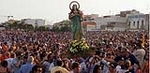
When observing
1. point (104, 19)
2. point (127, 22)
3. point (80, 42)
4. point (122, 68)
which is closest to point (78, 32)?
point (80, 42)

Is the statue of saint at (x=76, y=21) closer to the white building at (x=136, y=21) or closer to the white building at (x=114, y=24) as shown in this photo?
the white building at (x=136, y=21)

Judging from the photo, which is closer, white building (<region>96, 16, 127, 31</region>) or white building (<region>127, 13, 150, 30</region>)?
white building (<region>127, 13, 150, 30</region>)

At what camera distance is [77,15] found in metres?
18.9

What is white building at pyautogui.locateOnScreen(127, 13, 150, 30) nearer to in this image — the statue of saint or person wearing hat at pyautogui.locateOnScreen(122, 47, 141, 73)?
the statue of saint

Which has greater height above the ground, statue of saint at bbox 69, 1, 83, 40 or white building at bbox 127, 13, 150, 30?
statue of saint at bbox 69, 1, 83, 40

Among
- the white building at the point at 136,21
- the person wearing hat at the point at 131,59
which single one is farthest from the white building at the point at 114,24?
the person wearing hat at the point at 131,59

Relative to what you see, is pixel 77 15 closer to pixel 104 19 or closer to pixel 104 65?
pixel 104 65

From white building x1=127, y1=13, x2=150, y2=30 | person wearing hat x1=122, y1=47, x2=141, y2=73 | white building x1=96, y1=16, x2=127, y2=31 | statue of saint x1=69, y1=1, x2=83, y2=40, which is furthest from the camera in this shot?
white building x1=96, y1=16, x2=127, y2=31

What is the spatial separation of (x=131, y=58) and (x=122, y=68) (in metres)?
0.88

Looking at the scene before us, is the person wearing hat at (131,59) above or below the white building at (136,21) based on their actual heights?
above

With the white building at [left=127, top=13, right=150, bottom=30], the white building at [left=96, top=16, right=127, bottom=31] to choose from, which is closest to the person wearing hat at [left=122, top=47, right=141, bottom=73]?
the white building at [left=127, top=13, right=150, bottom=30]

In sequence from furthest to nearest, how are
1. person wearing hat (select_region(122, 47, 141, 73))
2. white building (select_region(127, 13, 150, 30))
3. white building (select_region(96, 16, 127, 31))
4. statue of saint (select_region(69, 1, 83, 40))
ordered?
white building (select_region(96, 16, 127, 31)) → white building (select_region(127, 13, 150, 30)) → statue of saint (select_region(69, 1, 83, 40)) → person wearing hat (select_region(122, 47, 141, 73))

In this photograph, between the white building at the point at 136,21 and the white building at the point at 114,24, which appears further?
the white building at the point at 114,24

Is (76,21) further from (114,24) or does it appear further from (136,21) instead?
(114,24)
